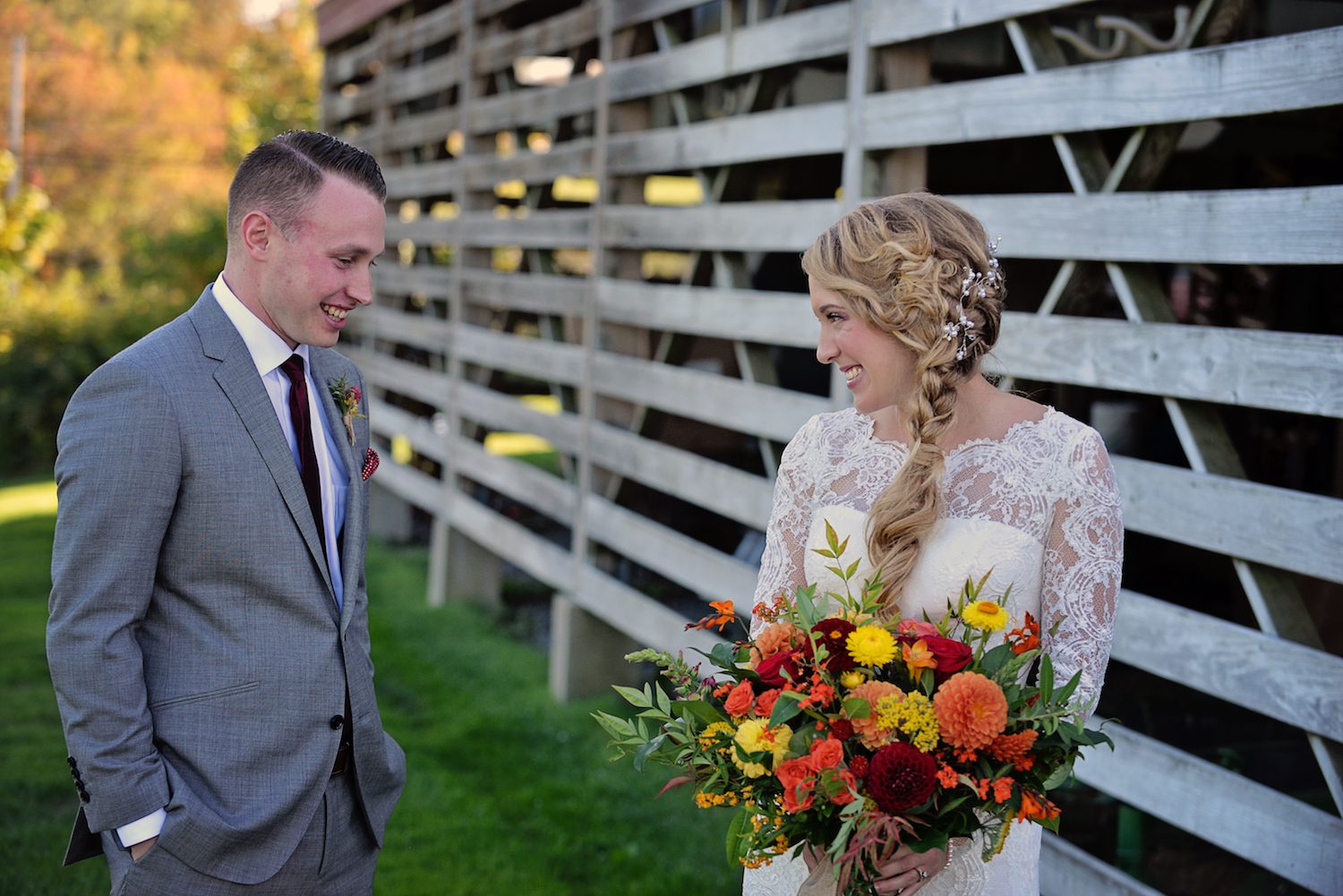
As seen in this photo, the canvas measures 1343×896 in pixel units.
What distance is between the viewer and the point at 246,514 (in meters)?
2.53

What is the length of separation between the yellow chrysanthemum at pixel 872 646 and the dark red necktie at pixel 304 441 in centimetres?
118

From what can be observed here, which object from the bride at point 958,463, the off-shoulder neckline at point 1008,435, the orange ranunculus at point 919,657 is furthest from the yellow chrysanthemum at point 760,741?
the off-shoulder neckline at point 1008,435

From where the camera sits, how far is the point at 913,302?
2.46 meters

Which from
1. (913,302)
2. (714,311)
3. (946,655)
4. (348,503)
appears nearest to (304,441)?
(348,503)

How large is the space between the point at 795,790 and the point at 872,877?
31cm

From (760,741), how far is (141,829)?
121cm

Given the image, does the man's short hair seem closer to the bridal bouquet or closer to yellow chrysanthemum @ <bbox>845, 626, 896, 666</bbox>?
the bridal bouquet

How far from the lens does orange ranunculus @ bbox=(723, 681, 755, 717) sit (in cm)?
212

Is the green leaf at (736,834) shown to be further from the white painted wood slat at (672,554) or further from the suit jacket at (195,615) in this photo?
the white painted wood slat at (672,554)

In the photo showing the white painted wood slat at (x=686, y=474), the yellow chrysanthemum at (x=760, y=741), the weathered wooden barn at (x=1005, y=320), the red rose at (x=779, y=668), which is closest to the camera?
the yellow chrysanthemum at (x=760, y=741)

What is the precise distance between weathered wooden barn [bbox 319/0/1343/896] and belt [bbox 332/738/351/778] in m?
1.80

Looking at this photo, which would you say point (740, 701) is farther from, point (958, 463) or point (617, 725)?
point (958, 463)

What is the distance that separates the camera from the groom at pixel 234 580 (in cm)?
238

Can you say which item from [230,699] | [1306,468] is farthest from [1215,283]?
[230,699]
